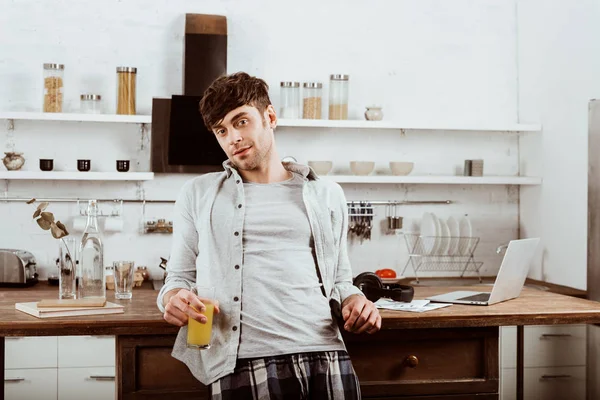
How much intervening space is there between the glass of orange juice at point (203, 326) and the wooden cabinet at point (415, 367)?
396 millimetres

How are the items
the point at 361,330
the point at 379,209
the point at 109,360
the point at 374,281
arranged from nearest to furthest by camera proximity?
the point at 361,330
the point at 374,281
the point at 109,360
the point at 379,209

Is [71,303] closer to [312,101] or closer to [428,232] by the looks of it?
[312,101]

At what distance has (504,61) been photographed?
17.6 ft

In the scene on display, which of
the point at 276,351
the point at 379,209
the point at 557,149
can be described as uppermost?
the point at 557,149

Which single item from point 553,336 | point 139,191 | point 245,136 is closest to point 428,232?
point 553,336

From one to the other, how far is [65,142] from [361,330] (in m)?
3.03

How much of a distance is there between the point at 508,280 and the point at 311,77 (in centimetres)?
252

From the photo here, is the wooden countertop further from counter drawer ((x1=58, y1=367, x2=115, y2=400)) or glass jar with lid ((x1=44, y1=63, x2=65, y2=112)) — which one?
glass jar with lid ((x1=44, y1=63, x2=65, y2=112))

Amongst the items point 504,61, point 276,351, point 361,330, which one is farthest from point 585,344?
point 276,351

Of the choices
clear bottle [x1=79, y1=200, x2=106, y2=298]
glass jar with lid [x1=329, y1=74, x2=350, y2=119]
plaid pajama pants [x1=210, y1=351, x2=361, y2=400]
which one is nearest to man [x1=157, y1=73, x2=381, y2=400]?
plaid pajama pants [x1=210, y1=351, x2=361, y2=400]

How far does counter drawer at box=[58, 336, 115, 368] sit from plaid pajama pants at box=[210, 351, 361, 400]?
7.01 ft

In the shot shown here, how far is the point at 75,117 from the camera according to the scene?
456 centimetres

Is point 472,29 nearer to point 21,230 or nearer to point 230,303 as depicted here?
point 21,230

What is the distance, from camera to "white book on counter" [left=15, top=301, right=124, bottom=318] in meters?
2.53
